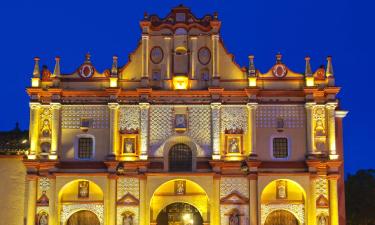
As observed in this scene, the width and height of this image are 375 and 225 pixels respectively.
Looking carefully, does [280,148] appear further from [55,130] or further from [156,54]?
[55,130]

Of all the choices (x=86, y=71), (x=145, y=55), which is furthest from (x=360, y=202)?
(x=86, y=71)

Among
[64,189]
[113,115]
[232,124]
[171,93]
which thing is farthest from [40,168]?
[232,124]

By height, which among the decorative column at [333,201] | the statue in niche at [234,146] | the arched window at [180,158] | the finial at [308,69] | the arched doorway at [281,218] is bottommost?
the arched doorway at [281,218]

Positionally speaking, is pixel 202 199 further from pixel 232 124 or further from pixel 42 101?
pixel 42 101

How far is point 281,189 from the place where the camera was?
44.5 metres

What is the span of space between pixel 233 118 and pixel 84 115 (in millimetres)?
9795

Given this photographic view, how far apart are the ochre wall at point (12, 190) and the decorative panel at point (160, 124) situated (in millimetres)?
9594

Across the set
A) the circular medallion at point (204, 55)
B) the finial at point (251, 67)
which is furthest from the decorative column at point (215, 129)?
the circular medallion at point (204, 55)

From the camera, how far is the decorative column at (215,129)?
44.4 meters

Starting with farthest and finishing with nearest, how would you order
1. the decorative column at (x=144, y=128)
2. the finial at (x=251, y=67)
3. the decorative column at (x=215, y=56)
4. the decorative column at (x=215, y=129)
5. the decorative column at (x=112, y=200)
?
the decorative column at (x=215, y=56), the finial at (x=251, y=67), the decorative column at (x=144, y=128), the decorative column at (x=215, y=129), the decorative column at (x=112, y=200)

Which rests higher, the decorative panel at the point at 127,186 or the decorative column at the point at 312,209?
the decorative panel at the point at 127,186

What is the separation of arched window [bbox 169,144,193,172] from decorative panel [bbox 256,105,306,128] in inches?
195

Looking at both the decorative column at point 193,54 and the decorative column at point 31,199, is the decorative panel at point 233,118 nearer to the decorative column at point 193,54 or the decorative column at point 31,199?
the decorative column at point 193,54

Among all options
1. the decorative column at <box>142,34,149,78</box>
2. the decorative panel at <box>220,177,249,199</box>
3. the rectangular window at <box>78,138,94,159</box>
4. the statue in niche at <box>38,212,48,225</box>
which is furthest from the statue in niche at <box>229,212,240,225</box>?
the statue in niche at <box>38,212,48,225</box>
